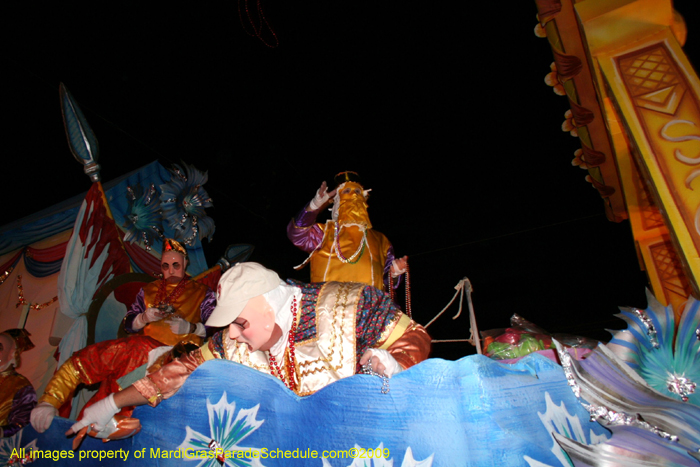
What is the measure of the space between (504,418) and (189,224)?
3483mm

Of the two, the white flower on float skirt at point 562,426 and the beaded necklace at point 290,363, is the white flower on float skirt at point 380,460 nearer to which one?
the white flower on float skirt at point 562,426

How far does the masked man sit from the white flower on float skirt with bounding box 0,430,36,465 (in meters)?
0.86

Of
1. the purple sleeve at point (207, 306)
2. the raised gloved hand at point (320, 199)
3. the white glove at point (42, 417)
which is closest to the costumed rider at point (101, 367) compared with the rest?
the white glove at point (42, 417)

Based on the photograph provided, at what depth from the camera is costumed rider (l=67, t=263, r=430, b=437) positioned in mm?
1576

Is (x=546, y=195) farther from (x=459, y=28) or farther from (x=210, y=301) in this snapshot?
(x=210, y=301)

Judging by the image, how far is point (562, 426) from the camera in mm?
1136

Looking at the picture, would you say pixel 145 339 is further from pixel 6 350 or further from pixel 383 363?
pixel 383 363

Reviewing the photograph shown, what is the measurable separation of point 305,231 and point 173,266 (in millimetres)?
1089

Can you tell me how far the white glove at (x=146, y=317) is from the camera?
2.82 meters

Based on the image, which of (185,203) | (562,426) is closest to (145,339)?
(185,203)

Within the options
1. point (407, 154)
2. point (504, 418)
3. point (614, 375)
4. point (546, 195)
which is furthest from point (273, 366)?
point (546, 195)

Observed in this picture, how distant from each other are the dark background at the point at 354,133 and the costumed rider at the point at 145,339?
132cm

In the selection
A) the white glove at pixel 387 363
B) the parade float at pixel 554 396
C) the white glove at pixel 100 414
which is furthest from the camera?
the white glove at pixel 100 414

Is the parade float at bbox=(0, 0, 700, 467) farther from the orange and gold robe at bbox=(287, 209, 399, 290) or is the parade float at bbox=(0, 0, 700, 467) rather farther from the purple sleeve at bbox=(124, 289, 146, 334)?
the orange and gold robe at bbox=(287, 209, 399, 290)
